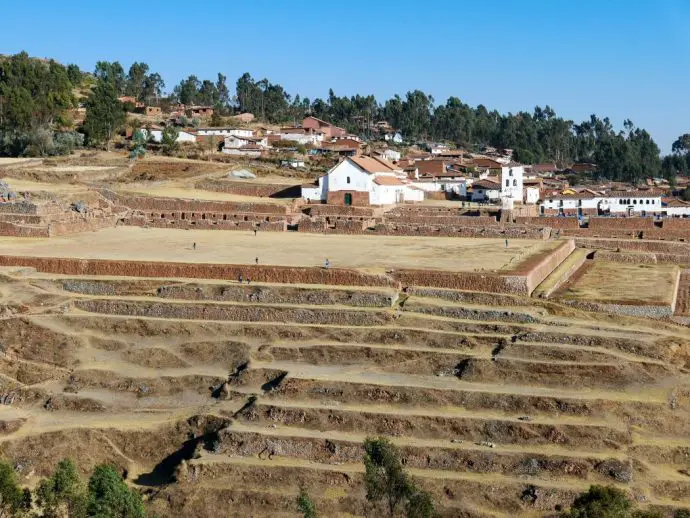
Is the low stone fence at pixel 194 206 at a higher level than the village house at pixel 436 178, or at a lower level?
lower

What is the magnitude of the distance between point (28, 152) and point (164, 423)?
36.5m

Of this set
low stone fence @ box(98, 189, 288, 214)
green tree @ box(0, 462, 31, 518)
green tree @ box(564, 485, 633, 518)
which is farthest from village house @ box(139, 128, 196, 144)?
green tree @ box(564, 485, 633, 518)

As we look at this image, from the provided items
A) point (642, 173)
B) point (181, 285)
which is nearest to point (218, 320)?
point (181, 285)

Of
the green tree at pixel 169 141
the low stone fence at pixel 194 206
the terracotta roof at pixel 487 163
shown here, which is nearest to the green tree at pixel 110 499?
the low stone fence at pixel 194 206

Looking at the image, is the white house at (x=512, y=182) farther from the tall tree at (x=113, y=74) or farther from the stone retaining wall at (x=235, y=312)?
the tall tree at (x=113, y=74)

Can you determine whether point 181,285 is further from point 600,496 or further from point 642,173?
point 642,173

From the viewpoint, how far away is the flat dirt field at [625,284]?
26.7 metres

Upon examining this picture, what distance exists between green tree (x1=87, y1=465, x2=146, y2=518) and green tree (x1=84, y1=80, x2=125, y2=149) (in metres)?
44.5

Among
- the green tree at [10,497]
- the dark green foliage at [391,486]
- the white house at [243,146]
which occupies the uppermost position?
the white house at [243,146]

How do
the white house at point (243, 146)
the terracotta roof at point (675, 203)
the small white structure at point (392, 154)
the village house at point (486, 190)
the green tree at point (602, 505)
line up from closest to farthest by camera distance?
1. the green tree at point (602, 505)
2. the terracotta roof at point (675, 203)
3. the village house at point (486, 190)
4. the white house at point (243, 146)
5. the small white structure at point (392, 154)

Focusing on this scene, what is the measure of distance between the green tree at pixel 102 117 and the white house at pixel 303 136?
1357 cm

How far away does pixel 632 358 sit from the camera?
881 inches

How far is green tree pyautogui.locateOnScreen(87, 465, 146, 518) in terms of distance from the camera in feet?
52.0

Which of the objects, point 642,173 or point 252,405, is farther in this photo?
point 642,173
